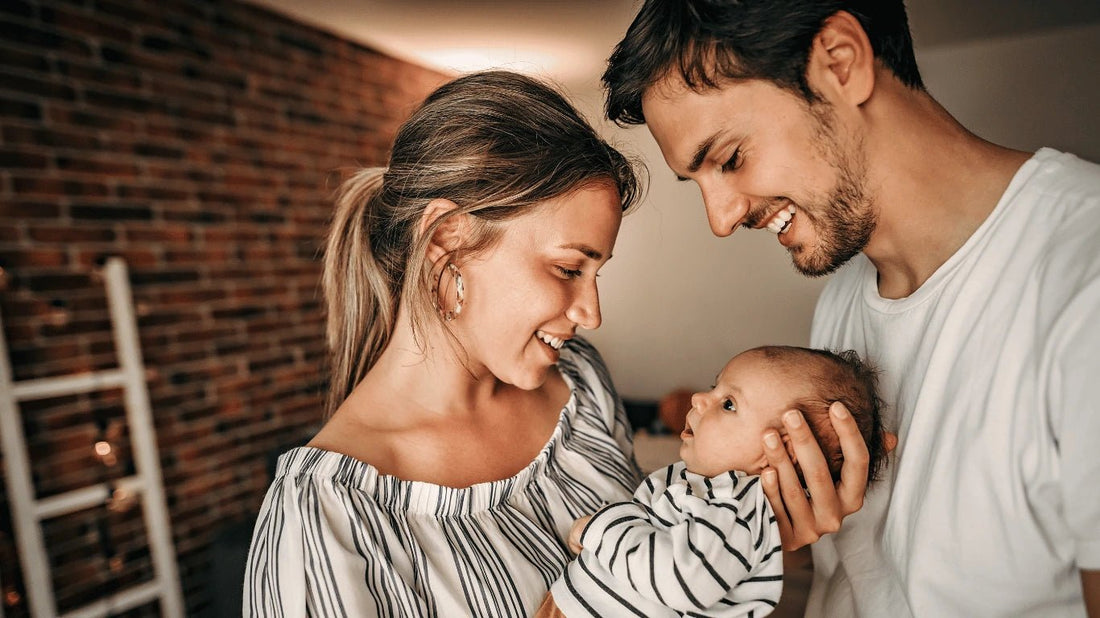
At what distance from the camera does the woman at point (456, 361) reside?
1.07m

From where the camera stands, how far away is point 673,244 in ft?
19.0

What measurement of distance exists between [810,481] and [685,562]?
0.26m

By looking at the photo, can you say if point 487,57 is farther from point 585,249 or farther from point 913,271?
point 913,271

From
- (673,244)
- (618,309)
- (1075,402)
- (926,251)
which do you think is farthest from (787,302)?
(1075,402)

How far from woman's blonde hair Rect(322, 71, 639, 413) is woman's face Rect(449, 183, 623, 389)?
33 mm

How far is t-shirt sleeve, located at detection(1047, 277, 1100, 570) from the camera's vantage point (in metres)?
0.83

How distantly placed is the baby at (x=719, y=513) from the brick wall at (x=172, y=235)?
1453mm

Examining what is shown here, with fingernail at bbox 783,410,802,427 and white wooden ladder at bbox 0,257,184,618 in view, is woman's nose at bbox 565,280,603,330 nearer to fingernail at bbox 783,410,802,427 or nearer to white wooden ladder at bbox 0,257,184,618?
fingernail at bbox 783,410,802,427

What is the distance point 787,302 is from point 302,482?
4.99 meters

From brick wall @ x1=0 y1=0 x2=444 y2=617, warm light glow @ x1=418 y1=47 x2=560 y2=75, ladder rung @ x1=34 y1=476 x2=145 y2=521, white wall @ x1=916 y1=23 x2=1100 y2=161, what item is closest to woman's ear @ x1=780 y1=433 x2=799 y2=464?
brick wall @ x1=0 y1=0 x2=444 y2=617

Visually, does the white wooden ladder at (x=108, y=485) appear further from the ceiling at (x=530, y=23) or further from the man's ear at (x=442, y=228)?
the man's ear at (x=442, y=228)

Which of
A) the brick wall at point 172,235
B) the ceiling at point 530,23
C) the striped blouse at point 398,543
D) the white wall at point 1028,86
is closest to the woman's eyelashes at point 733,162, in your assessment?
the striped blouse at point 398,543

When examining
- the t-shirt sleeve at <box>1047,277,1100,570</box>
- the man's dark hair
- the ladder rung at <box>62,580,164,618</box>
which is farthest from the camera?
the ladder rung at <box>62,580,164,618</box>

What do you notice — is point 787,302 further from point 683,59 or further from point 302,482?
point 302,482
